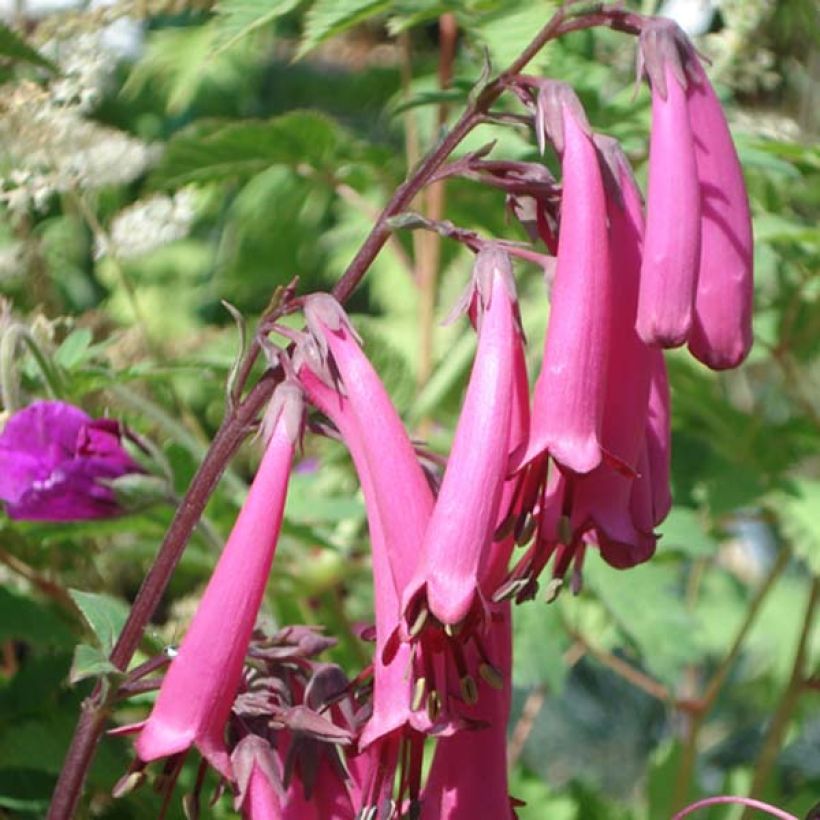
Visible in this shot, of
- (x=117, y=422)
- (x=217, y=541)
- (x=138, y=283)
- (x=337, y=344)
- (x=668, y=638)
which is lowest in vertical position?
(x=138, y=283)

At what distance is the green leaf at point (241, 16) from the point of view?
0.97 metres

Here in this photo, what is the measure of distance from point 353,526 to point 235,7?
0.63m

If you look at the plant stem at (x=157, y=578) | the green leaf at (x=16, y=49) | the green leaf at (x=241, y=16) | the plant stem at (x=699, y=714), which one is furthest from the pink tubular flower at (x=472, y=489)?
the plant stem at (x=699, y=714)

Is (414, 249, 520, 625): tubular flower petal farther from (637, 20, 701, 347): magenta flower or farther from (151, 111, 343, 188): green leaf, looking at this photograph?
(151, 111, 343, 188): green leaf

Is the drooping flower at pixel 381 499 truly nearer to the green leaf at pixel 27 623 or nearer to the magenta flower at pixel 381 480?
the magenta flower at pixel 381 480

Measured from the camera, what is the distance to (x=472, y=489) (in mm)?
748

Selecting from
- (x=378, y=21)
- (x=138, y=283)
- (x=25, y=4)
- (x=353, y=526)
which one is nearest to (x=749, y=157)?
(x=353, y=526)

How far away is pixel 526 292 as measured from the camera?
1775 mm

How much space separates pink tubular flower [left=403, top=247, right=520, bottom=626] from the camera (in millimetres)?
729

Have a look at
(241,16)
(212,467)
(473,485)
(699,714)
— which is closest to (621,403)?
(473,485)

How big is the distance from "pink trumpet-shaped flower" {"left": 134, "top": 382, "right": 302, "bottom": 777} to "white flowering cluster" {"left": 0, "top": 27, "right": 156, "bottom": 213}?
15.3 inches

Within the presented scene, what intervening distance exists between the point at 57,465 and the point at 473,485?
0.36 metres

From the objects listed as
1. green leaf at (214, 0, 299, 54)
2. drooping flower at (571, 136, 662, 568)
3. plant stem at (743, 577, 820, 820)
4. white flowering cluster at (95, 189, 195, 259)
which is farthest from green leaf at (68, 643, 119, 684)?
plant stem at (743, 577, 820, 820)

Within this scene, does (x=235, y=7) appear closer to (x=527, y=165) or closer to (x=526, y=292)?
(x=527, y=165)
